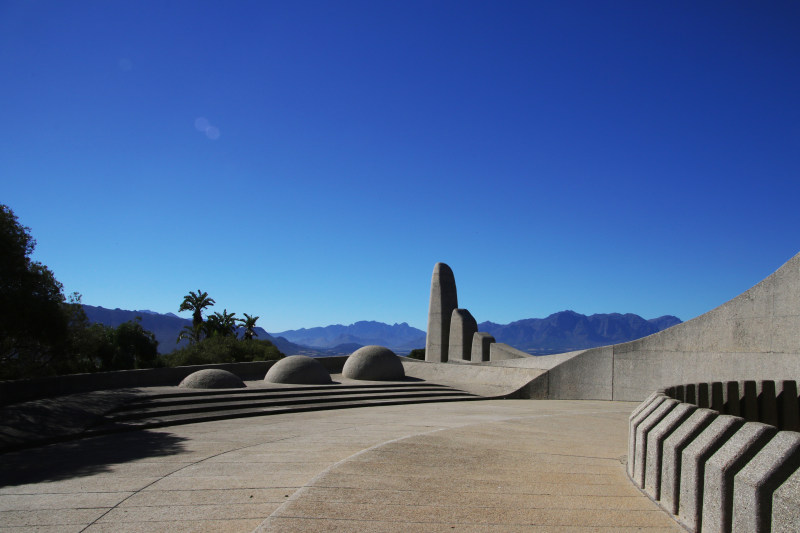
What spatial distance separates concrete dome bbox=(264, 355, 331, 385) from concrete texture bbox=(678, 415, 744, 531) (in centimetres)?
1476

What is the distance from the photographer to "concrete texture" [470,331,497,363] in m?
28.6

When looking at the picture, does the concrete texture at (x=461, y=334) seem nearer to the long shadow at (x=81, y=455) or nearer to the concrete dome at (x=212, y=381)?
the concrete dome at (x=212, y=381)

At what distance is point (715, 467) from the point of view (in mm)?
3590

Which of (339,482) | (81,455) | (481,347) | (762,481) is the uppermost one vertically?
(762,481)

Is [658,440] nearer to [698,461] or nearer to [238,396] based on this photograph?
[698,461]

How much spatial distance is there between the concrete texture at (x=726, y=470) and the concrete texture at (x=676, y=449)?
0.44 metres

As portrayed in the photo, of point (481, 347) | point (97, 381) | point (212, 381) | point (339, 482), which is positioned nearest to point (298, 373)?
point (212, 381)

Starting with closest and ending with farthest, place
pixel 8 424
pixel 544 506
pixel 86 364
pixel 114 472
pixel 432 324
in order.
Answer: pixel 544 506, pixel 114 472, pixel 8 424, pixel 86 364, pixel 432 324

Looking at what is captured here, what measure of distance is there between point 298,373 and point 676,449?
14.8 meters

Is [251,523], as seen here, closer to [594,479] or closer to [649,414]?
[594,479]

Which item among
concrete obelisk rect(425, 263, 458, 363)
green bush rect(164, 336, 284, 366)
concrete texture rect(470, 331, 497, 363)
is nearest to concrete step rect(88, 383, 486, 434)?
green bush rect(164, 336, 284, 366)

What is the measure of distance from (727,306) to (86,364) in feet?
67.9

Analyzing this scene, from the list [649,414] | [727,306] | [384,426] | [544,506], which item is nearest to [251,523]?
[544,506]

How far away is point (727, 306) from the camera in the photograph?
1276 cm
